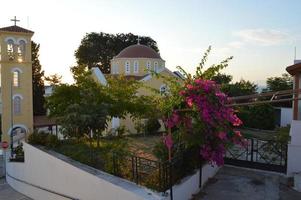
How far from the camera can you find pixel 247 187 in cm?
1245

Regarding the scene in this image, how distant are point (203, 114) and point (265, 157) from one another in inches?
250

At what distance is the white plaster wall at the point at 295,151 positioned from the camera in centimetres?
1344

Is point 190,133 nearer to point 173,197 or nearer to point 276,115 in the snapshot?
point 173,197

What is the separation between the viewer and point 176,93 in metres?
10.7

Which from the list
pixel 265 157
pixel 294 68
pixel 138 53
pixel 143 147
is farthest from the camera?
pixel 138 53

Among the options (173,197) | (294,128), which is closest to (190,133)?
(173,197)

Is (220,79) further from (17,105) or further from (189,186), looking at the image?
(189,186)

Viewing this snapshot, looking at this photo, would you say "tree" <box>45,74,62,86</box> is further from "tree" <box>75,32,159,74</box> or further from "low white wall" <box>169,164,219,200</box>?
"tree" <box>75,32,159,74</box>

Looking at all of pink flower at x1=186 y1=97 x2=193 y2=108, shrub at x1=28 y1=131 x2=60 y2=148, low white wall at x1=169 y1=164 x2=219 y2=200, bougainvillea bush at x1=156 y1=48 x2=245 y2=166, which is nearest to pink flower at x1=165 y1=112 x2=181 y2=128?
bougainvillea bush at x1=156 y1=48 x2=245 y2=166

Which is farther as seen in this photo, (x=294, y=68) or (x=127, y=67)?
(x=127, y=67)

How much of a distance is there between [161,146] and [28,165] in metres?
9.63

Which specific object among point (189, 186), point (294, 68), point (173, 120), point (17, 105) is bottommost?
point (189, 186)

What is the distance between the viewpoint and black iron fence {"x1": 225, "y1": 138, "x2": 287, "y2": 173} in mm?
14258

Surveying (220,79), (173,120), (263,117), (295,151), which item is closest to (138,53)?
(220,79)
